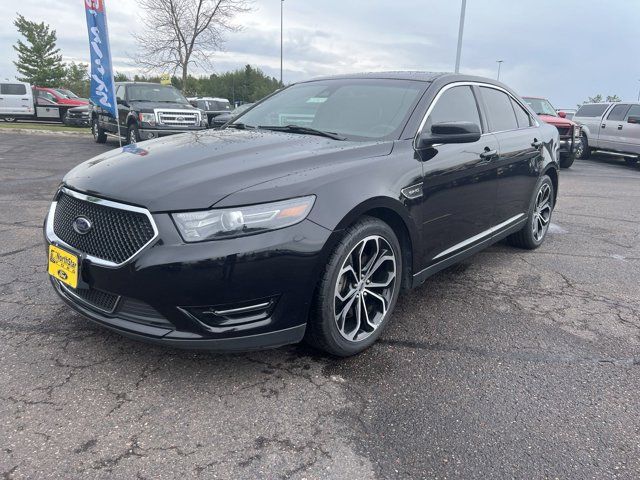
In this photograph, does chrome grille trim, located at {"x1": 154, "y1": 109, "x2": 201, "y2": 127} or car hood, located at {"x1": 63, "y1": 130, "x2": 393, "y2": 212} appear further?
chrome grille trim, located at {"x1": 154, "y1": 109, "x2": 201, "y2": 127}

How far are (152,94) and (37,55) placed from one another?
39248mm

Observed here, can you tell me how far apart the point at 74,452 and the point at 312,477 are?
990mm

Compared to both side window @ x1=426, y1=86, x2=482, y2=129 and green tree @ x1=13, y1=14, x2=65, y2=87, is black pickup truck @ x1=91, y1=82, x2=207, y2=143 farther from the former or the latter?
green tree @ x1=13, y1=14, x2=65, y2=87

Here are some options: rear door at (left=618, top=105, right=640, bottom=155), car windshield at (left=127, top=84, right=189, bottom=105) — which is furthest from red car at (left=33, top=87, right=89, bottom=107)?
rear door at (left=618, top=105, right=640, bottom=155)

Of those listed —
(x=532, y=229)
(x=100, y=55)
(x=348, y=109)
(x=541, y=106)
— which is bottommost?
(x=532, y=229)

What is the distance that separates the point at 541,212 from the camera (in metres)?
5.31

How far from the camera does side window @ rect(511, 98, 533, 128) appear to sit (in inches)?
188

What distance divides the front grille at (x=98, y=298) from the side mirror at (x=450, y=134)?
6.71 feet

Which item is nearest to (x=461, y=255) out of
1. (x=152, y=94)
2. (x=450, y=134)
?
(x=450, y=134)

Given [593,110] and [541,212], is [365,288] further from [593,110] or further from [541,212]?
[593,110]

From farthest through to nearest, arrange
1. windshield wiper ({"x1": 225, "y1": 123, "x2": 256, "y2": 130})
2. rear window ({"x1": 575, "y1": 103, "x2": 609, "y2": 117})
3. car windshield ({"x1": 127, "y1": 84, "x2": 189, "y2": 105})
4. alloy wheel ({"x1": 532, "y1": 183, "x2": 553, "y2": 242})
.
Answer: rear window ({"x1": 575, "y1": 103, "x2": 609, "y2": 117}), car windshield ({"x1": 127, "y1": 84, "x2": 189, "y2": 105}), alloy wheel ({"x1": 532, "y1": 183, "x2": 553, "y2": 242}), windshield wiper ({"x1": 225, "y1": 123, "x2": 256, "y2": 130})

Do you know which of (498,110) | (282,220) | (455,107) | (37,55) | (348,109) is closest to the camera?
(282,220)

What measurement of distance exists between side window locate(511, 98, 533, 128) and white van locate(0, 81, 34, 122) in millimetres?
25065

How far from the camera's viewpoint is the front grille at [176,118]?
12891 millimetres
